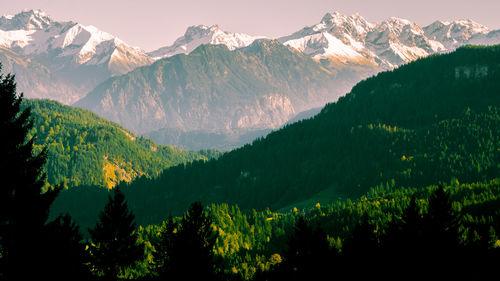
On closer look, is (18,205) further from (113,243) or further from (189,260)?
(113,243)

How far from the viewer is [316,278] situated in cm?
5622

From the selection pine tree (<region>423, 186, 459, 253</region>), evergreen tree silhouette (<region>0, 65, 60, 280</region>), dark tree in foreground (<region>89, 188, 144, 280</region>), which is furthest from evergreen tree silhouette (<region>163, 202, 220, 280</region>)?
pine tree (<region>423, 186, 459, 253</region>)

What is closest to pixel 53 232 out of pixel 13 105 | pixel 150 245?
pixel 13 105

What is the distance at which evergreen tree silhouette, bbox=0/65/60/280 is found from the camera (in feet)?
131

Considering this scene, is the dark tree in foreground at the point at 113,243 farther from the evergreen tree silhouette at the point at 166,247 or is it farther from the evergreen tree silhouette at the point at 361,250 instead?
the evergreen tree silhouette at the point at 361,250

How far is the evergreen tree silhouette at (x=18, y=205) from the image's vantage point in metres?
39.8

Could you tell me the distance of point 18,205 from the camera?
40.4m

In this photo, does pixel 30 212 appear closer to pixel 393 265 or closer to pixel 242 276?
pixel 393 265

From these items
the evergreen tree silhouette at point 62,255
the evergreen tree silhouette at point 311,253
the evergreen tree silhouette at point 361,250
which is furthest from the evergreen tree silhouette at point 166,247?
the evergreen tree silhouette at point 361,250

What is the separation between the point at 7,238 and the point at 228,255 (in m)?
153

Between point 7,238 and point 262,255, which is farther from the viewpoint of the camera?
point 262,255

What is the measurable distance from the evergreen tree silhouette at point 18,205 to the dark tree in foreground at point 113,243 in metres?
22.2

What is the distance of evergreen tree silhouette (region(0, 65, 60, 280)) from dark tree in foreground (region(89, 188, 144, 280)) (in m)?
22.2

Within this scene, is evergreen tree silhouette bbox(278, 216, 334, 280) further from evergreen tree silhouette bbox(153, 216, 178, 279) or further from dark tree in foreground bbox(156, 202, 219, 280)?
evergreen tree silhouette bbox(153, 216, 178, 279)
